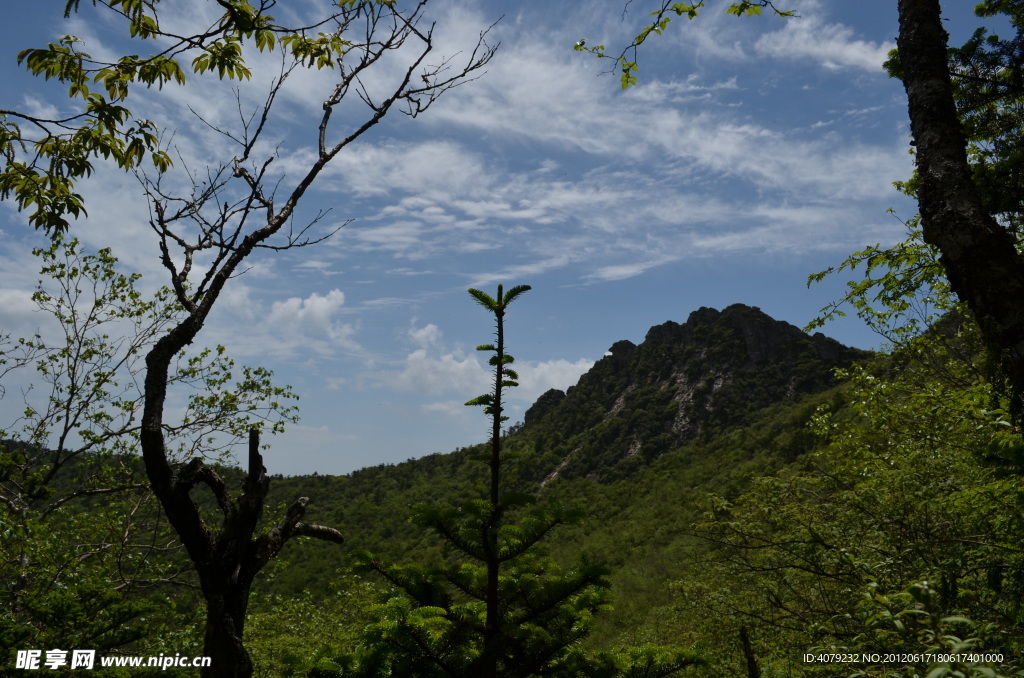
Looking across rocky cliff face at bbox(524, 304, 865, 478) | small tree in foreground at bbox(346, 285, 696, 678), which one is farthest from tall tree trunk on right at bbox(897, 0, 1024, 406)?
rocky cliff face at bbox(524, 304, 865, 478)

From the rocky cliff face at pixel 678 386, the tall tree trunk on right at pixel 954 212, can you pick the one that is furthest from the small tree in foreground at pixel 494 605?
the rocky cliff face at pixel 678 386

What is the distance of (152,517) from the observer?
15.6m

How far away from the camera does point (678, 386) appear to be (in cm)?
7788

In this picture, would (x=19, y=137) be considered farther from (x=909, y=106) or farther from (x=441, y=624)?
(x=909, y=106)

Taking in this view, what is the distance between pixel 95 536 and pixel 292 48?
12.8 metres

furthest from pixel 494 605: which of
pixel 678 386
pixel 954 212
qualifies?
pixel 678 386

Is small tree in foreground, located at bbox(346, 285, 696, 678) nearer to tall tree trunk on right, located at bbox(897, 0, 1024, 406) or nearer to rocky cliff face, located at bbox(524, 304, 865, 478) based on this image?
tall tree trunk on right, located at bbox(897, 0, 1024, 406)

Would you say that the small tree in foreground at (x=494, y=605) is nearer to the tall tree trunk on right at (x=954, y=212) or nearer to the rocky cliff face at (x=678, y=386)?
the tall tree trunk on right at (x=954, y=212)

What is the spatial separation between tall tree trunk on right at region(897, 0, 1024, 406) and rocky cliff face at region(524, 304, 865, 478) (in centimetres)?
6335

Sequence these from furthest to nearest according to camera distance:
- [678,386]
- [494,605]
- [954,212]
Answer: [678,386] → [494,605] → [954,212]

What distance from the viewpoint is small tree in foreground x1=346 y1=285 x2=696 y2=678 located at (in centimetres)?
484

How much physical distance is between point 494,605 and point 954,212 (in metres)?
4.69

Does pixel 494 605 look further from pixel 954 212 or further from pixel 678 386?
pixel 678 386

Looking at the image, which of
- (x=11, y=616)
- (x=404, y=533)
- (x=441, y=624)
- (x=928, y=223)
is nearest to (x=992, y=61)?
(x=928, y=223)
